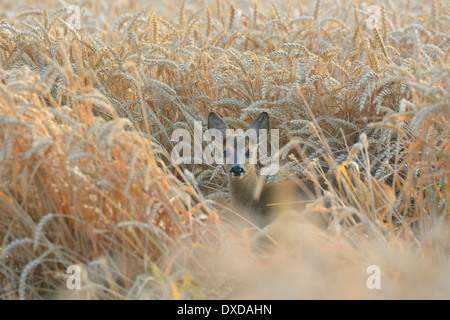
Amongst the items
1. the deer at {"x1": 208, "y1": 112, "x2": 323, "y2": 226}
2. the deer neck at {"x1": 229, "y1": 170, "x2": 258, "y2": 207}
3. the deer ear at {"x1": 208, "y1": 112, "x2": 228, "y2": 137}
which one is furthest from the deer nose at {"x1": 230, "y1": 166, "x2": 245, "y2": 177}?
the deer ear at {"x1": 208, "y1": 112, "x2": 228, "y2": 137}

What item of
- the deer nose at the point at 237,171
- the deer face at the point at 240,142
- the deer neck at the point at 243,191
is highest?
the deer face at the point at 240,142

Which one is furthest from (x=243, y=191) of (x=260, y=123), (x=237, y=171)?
(x=260, y=123)

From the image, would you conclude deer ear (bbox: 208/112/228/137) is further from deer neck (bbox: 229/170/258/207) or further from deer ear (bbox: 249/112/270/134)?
deer neck (bbox: 229/170/258/207)

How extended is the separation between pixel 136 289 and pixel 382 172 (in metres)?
2.13

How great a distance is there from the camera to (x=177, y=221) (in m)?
3.27

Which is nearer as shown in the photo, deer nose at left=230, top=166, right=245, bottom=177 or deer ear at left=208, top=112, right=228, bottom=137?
deer nose at left=230, top=166, right=245, bottom=177

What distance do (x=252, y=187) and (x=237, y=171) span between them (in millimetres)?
381

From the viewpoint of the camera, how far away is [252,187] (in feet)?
15.8

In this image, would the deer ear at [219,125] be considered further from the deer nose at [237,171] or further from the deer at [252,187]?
the deer nose at [237,171]

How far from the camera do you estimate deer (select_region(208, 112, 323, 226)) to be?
4574mm

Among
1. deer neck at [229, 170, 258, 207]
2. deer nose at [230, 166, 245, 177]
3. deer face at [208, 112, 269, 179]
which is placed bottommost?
deer neck at [229, 170, 258, 207]

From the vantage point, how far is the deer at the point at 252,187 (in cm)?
457

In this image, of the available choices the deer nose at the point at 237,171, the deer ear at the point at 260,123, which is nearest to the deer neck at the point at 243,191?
the deer nose at the point at 237,171
